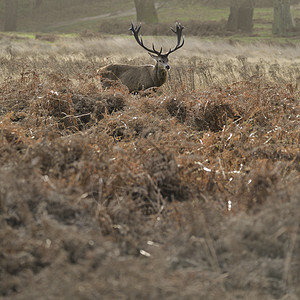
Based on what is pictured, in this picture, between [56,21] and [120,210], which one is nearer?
[120,210]

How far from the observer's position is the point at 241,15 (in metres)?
29.1

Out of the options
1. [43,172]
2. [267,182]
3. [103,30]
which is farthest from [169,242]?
[103,30]

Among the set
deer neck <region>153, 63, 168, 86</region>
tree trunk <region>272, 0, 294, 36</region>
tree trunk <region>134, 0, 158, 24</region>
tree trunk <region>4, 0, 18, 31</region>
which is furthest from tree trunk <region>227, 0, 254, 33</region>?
deer neck <region>153, 63, 168, 86</region>

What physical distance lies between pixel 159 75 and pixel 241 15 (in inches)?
896

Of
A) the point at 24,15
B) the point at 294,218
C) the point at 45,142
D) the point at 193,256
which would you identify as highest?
the point at 24,15

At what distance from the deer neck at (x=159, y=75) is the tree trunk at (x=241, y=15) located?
21.6 metres

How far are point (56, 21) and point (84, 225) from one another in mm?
37380

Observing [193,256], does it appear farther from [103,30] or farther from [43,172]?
[103,30]

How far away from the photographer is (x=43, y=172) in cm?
352

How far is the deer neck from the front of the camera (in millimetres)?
8289

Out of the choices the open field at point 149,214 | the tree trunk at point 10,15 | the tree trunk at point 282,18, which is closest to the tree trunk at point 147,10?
the tree trunk at point 282,18

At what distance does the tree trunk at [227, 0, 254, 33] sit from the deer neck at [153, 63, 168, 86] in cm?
2161

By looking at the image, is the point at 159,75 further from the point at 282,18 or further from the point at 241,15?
the point at 241,15

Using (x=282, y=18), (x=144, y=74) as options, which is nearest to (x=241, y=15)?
(x=282, y=18)
